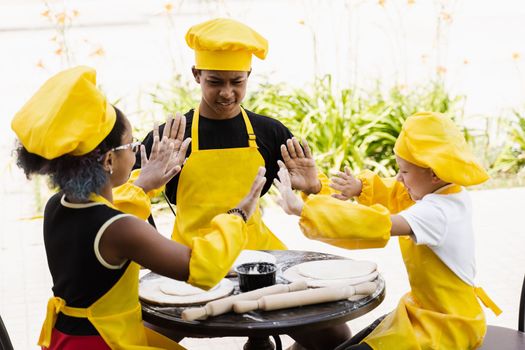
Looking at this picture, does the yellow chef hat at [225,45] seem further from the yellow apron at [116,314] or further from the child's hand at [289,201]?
the yellow apron at [116,314]

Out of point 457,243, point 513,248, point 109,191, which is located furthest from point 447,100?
point 109,191

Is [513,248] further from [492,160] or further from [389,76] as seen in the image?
[389,76]

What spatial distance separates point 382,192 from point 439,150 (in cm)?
58

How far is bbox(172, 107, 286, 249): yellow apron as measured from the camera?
10.2ft

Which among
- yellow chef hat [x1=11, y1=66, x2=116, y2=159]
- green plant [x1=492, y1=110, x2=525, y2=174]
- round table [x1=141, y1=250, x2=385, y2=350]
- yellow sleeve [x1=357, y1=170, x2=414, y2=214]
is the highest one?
yellow chef hat [x1=11, y1=66, x2=116, y2=159]

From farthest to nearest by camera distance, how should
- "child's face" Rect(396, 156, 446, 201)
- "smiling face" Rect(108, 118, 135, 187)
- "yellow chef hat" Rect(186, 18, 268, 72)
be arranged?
"yellow chef hat" Rect(186, 18, 268, 72) < "child's face" Rect(396, 156, 446, 201) < "smiling face" Rect(108, 118, 135, 187)

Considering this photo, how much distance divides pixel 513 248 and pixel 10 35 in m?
7.78

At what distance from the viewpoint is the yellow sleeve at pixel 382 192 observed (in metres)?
2.94

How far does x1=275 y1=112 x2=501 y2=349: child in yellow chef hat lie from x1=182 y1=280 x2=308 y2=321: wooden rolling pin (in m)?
0.18

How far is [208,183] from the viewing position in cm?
312

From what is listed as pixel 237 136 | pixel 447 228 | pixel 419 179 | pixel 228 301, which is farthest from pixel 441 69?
pixel 228 301

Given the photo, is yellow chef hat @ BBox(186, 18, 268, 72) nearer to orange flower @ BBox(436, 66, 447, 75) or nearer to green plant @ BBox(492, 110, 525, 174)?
orange flower @ BBox(436, 66, 447, 75)

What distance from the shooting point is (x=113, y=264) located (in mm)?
2180

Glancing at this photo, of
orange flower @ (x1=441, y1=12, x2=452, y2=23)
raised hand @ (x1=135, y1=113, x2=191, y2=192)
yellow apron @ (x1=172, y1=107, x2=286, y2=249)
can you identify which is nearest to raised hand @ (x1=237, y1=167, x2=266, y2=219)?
raised hand @ (x1=135, y1=113, x2=191, y2=192)
